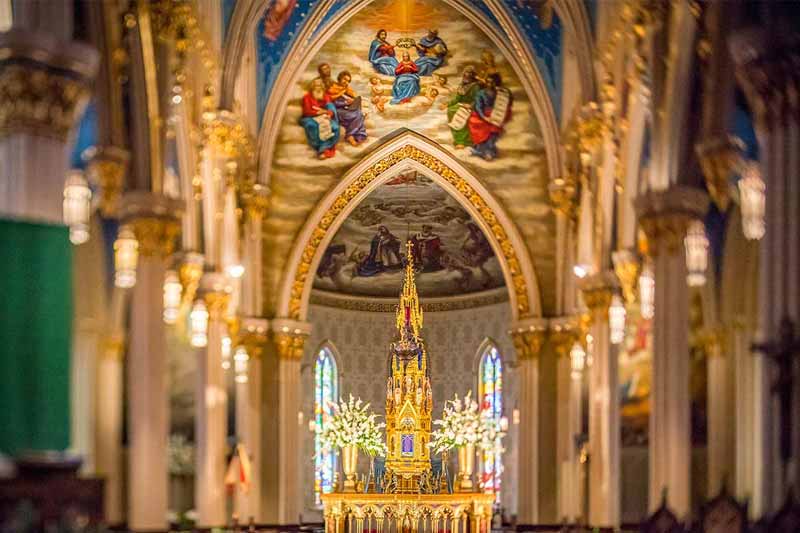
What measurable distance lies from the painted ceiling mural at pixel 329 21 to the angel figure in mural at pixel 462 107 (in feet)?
6.32

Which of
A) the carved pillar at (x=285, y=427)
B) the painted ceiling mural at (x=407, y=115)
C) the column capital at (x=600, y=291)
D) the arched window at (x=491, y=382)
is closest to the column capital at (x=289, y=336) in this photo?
the carved pillar at (x=285, y=427)

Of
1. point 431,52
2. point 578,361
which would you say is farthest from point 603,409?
point 431,52

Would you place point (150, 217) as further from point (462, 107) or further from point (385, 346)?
point (385, 346)

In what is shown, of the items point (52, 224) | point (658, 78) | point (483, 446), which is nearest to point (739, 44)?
point (658, 78)

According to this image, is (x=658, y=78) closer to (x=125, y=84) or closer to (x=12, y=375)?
(x=125, y=84)

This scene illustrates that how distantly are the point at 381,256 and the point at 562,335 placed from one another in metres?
11.1

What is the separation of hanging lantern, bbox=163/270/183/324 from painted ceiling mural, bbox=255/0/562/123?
8.30m

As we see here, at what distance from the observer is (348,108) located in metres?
33.3

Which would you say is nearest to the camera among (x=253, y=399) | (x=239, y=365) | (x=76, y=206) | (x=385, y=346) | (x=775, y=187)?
(x=775, y=187)

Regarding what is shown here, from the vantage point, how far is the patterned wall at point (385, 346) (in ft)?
A: 136

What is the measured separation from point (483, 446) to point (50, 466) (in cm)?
2374

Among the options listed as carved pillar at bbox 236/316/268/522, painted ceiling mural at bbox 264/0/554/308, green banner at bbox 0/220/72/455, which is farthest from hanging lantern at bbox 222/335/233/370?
green banner at bbox 0/220/72/455

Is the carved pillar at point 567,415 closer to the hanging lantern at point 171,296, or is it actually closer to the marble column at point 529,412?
the marble column at point 529,412

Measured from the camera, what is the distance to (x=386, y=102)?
1316 inches
